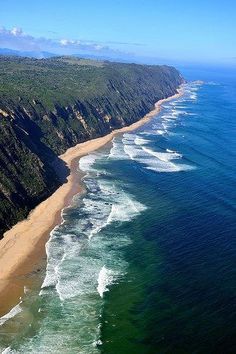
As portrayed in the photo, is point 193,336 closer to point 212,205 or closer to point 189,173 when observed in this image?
point 212,205

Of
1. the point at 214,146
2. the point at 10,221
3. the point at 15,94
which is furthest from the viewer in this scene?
the point at 214,146

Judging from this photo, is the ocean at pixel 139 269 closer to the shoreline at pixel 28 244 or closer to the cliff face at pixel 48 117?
the shoreline at pixel 28 244

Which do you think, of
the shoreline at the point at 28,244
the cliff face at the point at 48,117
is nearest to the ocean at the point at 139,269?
the shoreline at the point at 28,244

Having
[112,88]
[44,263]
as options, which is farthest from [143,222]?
[112,88]

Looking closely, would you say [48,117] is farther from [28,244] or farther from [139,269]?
[139,269]

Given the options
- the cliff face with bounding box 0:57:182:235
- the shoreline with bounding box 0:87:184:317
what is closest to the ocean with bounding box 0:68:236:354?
the shoreline with bounding box 0:87:184:317

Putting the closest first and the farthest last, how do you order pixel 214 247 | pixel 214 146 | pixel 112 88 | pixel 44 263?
pixel 44 263 → pixel 214 247 → pixel 214 146 → pixel 112 88
